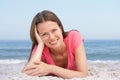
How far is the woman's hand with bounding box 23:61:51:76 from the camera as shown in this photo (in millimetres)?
3676

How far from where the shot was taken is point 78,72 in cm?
376

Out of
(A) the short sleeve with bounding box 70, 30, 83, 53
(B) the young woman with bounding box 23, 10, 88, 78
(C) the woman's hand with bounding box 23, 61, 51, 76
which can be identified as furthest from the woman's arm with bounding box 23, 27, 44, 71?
(A) the short sleeve with bounding box 70, 30, 83, 53

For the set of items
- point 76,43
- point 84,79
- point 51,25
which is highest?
point 51,25

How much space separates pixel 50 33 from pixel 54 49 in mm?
550

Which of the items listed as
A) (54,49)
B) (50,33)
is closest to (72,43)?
(54,49)

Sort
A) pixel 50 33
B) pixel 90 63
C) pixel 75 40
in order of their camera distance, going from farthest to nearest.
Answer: pixel 90 63 → pixel 75 40 → pixel 50 33

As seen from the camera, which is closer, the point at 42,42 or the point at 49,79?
the point at 49,79

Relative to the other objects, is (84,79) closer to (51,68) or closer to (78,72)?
(78,72)

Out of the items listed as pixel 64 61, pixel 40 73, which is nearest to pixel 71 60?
pixel 64 61

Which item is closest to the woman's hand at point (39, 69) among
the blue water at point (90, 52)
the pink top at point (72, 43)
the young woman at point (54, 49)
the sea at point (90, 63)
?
the young woman at point (54, 49)

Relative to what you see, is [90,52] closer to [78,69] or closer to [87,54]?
[87,54]

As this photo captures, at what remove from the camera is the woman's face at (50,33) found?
362cm

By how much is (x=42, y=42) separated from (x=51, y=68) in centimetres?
53

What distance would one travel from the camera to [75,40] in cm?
396
